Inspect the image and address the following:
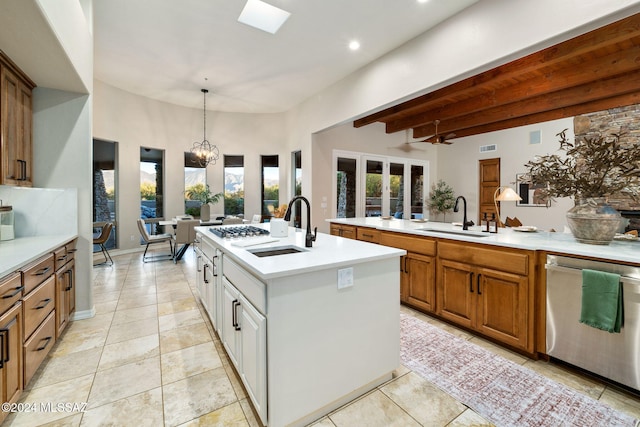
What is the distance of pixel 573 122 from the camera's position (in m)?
6.20

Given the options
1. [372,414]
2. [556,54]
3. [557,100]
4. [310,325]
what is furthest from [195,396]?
[557,100]

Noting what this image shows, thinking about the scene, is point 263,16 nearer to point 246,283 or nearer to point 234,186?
point 246,283

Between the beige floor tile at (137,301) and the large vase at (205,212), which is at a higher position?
the large vase at (205,212)

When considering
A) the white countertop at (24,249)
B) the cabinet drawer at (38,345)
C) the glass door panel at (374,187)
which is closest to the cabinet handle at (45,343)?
the cabinet drawer at (38,345)

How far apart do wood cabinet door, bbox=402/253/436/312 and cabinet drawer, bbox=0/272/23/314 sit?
319 centimetres

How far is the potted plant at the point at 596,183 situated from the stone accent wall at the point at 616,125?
14.7 ft

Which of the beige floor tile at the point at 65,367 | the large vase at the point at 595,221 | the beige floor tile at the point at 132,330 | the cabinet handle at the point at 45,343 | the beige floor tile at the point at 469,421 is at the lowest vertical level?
the beige floor tile at the point at 469,421

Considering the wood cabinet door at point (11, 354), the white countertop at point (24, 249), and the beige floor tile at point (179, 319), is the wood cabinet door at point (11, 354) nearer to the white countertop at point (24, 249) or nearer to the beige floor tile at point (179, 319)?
the white countertop at point (24, 249)

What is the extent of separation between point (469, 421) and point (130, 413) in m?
2.01

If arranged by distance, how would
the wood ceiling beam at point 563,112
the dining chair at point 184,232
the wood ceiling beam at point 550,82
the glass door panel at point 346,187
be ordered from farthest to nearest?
the glass door panel at point 346,187
the dining chair at point 184,232
the wood ceiling beam at point 563,112
the wood ceiling beam at point 550,82

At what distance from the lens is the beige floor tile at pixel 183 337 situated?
246 cm

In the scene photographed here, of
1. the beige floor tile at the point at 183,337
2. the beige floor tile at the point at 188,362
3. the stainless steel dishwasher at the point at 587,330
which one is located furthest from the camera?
the beige floor tile at the point at 183,337

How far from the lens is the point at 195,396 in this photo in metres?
1.83

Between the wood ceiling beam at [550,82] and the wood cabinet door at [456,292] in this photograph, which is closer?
the wood cabinet door at [456,292]
